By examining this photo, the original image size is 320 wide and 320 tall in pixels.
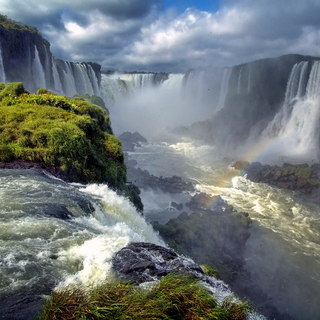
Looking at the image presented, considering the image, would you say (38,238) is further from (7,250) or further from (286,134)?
(286,134)

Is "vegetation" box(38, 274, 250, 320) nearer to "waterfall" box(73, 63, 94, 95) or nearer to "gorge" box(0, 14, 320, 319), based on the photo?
"gorge" box(0, 14, 320, 319)

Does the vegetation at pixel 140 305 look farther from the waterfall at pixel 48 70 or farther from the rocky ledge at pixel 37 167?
the waterfall at pixel 48 70

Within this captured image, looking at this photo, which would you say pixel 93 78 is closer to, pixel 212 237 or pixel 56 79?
pixel 56 79

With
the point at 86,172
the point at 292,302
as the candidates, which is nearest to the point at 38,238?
the point at 86,172

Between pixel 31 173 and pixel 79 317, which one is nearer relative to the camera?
pixel 79 317

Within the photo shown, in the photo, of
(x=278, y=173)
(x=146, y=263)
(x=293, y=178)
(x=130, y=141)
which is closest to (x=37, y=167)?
(x=146, y=263)

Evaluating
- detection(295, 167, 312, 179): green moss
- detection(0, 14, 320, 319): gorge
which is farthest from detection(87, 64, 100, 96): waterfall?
detection(295, 167, 312, 179): green moss
